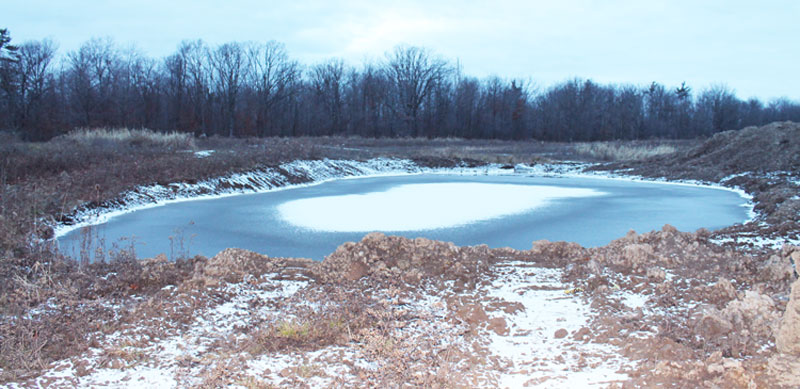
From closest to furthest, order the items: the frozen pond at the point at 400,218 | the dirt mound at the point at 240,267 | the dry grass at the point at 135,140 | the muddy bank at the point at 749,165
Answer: the dirt mound at the point at 240,267, the frozen pond at the point at 400,218, the muddy bank at the point at 749,165, the dry grass at the point at 135,140

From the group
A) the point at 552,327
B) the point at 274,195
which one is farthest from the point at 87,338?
the point at 274,195

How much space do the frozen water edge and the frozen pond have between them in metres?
0.46

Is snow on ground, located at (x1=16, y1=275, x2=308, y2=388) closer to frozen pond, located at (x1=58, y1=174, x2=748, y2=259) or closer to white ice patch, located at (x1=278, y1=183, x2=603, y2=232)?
frozen pond, located at (x1=58, y1=174, x2=748, y2=259)

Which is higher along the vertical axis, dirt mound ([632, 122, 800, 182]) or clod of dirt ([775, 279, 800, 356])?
dirt mound ([632, 122, 800, 182])

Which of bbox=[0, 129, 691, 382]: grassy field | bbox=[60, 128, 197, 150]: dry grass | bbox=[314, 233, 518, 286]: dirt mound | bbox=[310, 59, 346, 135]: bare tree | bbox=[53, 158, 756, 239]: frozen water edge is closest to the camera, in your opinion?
bbox=[0, 129, 691, 382]: grassy field

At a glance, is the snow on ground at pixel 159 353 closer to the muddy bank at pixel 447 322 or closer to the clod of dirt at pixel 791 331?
the muddy bank at pixel 447 322

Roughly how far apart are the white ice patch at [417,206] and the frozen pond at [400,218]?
0.07 ft

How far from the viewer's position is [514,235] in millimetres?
8828

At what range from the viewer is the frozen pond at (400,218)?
8.05 metres

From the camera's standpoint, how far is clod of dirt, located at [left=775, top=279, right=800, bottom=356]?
331 cm

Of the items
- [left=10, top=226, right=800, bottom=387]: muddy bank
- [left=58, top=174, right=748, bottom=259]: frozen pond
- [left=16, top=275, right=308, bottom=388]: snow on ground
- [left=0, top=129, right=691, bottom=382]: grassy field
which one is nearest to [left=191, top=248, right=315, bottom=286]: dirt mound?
[left=10, top=226, right=800, bottom=387]: muddy bank

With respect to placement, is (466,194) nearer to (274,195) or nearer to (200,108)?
(274,195)

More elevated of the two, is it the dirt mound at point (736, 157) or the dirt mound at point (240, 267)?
the dirt mound at point (736, 157)

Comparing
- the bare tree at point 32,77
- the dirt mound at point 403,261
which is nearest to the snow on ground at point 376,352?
the dirt mound at point 403,261
